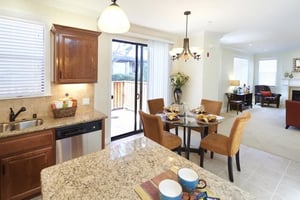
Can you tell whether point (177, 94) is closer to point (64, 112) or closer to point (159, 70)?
point (159, 70)

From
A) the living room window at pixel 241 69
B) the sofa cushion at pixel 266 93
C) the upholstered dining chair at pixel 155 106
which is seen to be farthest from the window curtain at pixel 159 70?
the sofa cushion at pixel 266 93

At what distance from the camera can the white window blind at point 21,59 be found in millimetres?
2418

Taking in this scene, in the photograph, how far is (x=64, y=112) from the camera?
2.77 metres

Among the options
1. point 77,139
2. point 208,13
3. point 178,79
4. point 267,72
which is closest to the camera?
point 77,139

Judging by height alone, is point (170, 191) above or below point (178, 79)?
below

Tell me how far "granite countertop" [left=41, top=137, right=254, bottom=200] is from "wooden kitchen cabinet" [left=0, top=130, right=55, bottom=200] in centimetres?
117

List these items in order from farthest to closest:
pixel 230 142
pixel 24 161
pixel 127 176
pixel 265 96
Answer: pixel 265 96 < pixel 230 142 < pixel 24 161 < pixel 127 176

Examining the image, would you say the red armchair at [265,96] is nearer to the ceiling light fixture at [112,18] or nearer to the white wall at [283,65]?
the white wall at [283,65]

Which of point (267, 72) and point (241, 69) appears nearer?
point (241, 69)

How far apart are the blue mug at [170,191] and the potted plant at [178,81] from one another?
13.9ft

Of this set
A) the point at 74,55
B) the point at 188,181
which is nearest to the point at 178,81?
the point at 74,55

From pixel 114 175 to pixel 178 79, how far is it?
163 inches

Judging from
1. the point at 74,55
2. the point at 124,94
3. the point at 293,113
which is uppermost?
the point at 74,55

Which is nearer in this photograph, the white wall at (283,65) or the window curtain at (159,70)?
the window curtain at (159,70)
